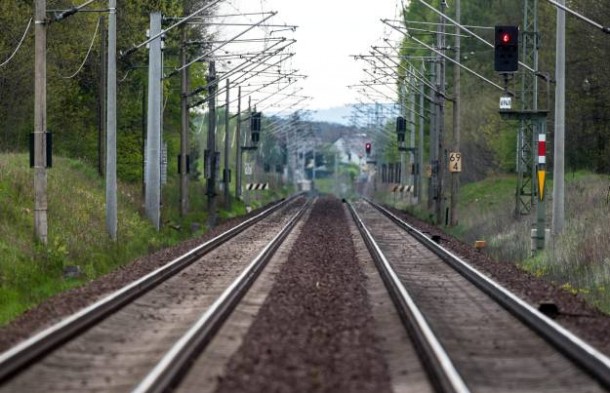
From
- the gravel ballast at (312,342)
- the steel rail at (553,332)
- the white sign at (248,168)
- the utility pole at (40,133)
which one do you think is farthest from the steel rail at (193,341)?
the white sign at (248,168)

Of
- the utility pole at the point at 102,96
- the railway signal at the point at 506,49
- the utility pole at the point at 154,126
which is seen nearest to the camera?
the railway signal at the point at 506,49

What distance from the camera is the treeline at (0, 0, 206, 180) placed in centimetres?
4331

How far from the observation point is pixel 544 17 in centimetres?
6278

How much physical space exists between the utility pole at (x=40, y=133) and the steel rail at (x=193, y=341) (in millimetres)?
5353

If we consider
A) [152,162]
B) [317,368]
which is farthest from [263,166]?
[317,368]

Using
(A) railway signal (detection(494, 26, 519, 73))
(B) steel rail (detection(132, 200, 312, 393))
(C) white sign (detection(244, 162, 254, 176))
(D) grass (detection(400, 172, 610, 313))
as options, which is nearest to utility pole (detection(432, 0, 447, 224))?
(D) grass (detection(400, 172, 610, 313))

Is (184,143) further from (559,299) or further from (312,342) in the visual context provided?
(312,342)

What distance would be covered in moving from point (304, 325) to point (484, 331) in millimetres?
2265

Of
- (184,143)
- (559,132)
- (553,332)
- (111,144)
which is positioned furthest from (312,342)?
(184,143)

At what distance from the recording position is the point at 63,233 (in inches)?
1142

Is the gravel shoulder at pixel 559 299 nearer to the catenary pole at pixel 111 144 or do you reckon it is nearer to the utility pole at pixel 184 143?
the catenary pole at pixel 111 144

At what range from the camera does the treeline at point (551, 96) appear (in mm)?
47844

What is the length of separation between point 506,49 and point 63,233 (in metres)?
11.3

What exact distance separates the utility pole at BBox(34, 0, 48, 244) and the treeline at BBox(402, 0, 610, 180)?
13.6 meters
